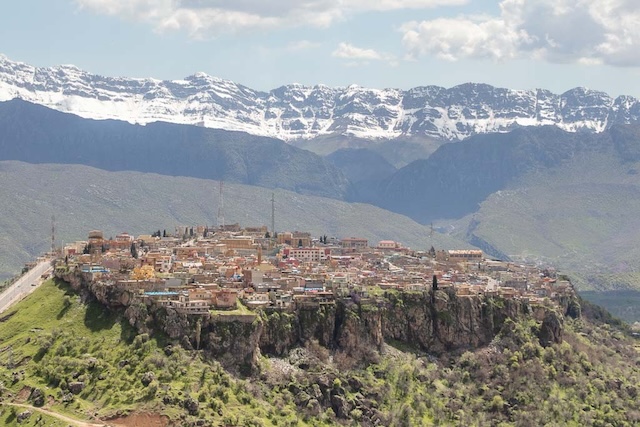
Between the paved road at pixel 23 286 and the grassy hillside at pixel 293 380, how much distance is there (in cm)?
985

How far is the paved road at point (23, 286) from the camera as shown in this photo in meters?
152

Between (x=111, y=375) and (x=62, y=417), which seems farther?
(x=111, y=375)

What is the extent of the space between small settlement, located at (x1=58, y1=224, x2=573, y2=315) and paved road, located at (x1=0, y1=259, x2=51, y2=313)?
3803 millimetres

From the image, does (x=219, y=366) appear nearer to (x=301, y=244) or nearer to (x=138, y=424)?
(x=138, y=424)

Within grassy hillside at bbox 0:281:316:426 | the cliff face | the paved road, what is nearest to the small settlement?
the cliff face

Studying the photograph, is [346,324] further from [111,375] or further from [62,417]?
[62,417]

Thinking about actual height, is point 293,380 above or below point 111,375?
below

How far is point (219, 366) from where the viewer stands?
12125cm

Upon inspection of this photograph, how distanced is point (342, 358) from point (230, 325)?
12618mm

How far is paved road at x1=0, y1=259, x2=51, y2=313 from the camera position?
152 metres

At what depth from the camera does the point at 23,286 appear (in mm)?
159875

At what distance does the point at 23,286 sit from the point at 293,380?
4758cm

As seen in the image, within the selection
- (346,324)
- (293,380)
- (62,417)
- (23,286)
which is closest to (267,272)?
(346,324)

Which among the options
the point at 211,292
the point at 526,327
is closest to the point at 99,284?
the point at 211,292
